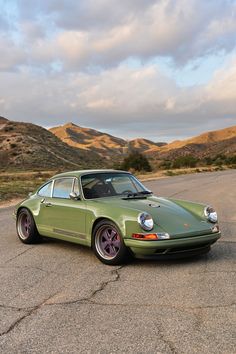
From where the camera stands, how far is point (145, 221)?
6.77 m

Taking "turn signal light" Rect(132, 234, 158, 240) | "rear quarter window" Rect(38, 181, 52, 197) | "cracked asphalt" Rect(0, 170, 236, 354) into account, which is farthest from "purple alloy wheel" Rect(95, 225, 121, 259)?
"rear quarter window" Rect(38, 181, 52, 197)

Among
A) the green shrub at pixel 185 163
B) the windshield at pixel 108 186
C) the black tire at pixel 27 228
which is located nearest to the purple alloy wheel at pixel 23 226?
the black tire at pixel 27 228

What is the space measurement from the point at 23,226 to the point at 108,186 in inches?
85.9

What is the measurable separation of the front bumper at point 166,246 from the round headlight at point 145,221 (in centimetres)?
21

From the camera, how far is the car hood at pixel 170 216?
22.5 ft

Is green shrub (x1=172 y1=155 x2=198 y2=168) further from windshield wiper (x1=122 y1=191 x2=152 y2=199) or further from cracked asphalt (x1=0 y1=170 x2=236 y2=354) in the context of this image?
cracked asphalt (x1=0 y1=170 x2=236 y2=354)

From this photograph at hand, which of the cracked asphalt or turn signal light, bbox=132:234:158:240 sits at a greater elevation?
turn signal light, bbox=132:234:158:240

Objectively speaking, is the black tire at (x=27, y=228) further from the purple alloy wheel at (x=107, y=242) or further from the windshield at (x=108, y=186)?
the purple alloy wheel at (x=107, y=242)

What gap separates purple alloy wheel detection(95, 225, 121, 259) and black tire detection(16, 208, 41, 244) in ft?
6.50

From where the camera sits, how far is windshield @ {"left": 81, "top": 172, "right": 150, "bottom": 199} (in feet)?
26.2

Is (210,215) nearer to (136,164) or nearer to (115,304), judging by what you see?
(115,304)

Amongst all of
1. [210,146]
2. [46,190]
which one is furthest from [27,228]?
[210,146]

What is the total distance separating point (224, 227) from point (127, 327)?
6477 mm

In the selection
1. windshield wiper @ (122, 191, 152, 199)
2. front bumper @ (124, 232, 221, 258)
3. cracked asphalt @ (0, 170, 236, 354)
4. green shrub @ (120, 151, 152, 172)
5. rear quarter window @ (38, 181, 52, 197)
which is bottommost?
cracked asphalt @ (0, 170, 236, 354)
